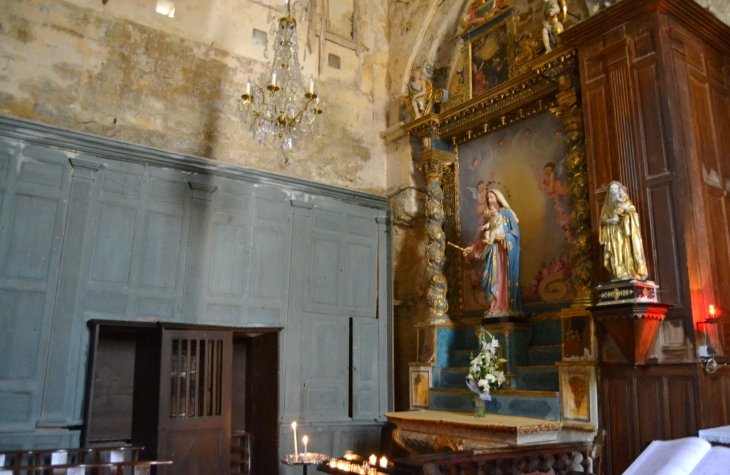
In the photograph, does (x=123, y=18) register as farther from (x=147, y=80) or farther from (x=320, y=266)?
(x=320, y=266)

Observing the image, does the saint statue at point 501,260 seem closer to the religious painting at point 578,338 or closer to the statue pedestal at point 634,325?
the religious painting at point 578,338

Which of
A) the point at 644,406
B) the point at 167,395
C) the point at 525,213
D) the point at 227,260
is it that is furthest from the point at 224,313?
the point at 644,406

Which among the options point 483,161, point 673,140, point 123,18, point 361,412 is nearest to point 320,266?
point 361,412

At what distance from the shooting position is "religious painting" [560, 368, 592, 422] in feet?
19.8

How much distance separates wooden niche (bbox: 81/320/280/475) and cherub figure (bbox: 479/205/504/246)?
3.47 meters

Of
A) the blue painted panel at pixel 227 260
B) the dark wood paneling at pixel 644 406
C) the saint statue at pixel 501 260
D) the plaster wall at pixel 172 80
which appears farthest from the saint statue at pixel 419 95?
the dark wood paneling at pixel 644 406

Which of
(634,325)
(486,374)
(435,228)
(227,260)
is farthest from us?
(435,228)

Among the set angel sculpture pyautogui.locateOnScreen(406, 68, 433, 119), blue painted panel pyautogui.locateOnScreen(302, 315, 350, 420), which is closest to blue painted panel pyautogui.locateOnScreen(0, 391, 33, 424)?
blue painted panel pyautogui.locateOnScreen(302, 315, 350, 420)

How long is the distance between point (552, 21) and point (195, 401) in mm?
6540

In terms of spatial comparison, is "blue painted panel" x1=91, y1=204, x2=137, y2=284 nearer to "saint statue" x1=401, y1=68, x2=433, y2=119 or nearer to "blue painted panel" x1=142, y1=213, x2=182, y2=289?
"blue painted panel" x1=142, y1=213, x2=182, y2=289

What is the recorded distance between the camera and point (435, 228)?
8.83 m

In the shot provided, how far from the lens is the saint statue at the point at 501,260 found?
757 cm

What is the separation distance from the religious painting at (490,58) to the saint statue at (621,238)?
3.23 meters

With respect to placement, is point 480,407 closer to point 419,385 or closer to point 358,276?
point 419,385
